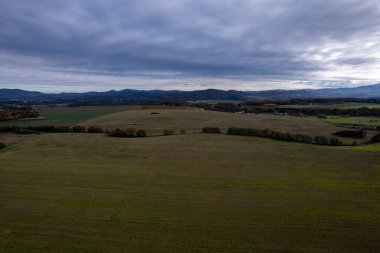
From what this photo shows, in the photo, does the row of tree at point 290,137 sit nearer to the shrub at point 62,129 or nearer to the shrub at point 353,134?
the shrub at point 353,134

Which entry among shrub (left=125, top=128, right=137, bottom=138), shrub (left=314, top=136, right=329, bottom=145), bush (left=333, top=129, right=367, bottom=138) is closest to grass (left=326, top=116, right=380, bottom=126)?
bush (left=333, top=129, right=367, bottom=138)

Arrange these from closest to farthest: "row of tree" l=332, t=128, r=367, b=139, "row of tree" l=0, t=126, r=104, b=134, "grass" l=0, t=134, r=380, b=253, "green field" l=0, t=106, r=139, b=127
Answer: "grass" l=0, t=134, r=380, b=253
"row of tree" l=332, t=128, r=367, b=139
"row of tree" l=0, t=126, r=104, b=134
"green field" l=0, t=106, r=139, b=127

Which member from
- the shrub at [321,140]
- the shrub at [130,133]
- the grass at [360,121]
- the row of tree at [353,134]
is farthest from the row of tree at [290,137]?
the grass at [360,121]

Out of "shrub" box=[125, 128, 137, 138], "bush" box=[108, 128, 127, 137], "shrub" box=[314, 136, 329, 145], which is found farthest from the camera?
"shrub" box=[125, 128, 137, 138]

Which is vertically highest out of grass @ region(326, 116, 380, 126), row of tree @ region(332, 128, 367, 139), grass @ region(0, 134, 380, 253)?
grass @ region(326, 116, 380, 126)

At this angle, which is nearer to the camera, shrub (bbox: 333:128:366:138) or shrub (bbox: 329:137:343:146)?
shrub (bbox: 329:137:343:146)

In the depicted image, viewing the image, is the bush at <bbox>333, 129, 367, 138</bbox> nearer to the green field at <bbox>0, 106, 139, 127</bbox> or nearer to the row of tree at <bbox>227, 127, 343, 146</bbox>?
the row of tree at <bbox>227, 127, 343, 146</bbox>

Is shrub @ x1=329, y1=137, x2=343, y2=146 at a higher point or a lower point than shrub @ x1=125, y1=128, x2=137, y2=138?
lower

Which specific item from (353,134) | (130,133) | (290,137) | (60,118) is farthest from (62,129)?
(353,134)

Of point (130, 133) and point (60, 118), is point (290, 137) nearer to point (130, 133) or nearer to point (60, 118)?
point (130, 133)
